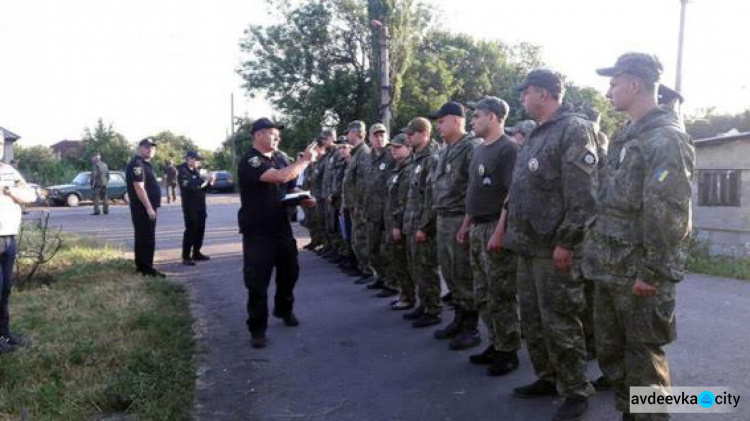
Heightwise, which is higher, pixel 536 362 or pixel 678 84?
pixel 678 84

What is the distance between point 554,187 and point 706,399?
1.78 meters

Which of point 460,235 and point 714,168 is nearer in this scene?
point 460,235

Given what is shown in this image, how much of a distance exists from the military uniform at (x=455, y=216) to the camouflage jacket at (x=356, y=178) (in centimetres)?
240

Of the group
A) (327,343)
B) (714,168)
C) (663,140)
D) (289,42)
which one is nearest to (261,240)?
(327,343)

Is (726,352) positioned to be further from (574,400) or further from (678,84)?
(678,84)

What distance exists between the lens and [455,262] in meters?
5.29

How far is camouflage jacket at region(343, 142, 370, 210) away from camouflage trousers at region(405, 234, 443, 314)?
5.93 ft

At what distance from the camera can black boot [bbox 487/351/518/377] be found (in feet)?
15.3

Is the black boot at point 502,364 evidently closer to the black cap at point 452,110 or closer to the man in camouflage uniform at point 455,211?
the man in camouflage uniform at point 455,211

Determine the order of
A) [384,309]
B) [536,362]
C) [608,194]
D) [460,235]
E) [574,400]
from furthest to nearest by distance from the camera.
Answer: [384,309]
[460,235]
[536,362]
[574,400]
[608,194]

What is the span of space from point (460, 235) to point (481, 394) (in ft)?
4.37

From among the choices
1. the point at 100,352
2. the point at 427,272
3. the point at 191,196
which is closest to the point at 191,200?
the point at 191,196

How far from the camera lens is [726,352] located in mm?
5121

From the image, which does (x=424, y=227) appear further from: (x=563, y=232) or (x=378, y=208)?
(x=563, y=232)
